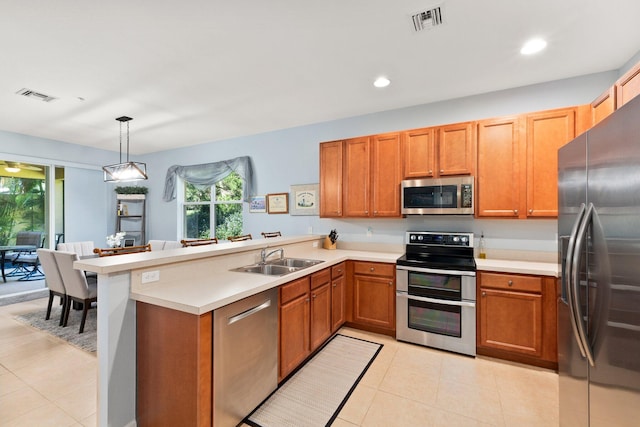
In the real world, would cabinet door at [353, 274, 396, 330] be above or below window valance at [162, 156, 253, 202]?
below

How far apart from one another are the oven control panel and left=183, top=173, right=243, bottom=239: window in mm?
3125

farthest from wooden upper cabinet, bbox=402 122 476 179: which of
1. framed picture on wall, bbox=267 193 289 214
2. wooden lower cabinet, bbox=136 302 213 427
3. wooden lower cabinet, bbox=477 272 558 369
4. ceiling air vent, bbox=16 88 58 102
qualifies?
ceiling air vent, bbox=16 88 58 102

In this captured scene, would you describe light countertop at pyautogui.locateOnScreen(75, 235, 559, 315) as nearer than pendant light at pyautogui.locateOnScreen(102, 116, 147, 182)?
Yes

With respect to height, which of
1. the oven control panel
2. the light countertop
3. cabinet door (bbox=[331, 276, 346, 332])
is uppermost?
the oven control panel

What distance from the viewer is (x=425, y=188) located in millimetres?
3125

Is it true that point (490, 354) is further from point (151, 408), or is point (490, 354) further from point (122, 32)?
point (122, 32)

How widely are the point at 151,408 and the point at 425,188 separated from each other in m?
3.03

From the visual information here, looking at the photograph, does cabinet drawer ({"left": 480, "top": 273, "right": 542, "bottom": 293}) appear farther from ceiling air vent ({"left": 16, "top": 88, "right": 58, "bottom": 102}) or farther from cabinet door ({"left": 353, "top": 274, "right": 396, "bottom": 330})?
ceiling air vent ({"left": 16, "top": 88, "right": 58, "bottom": 102})

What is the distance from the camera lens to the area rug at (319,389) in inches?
74.9

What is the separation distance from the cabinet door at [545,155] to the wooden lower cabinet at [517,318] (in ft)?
2.35

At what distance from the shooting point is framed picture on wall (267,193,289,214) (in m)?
4.54

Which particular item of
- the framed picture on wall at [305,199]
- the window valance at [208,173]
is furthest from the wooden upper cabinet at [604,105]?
the window valance at [208,173]

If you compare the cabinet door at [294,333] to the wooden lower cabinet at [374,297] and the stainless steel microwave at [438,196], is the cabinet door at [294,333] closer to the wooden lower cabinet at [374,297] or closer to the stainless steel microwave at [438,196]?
the wooden lower cabinet at [374,297]

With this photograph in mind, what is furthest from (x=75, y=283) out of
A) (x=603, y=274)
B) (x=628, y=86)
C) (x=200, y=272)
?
(x=628, y=86)
